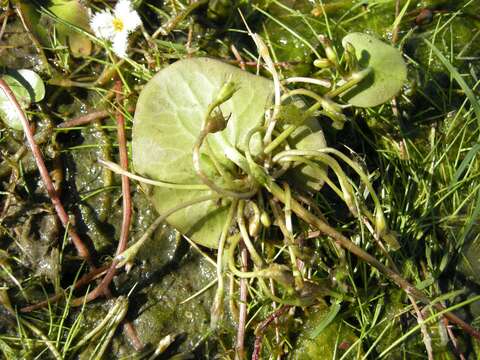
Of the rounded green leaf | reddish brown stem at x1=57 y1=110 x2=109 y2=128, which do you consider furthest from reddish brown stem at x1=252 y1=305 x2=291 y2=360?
reddish brown stem at x1=57 y1=110 x2=109 y2=128

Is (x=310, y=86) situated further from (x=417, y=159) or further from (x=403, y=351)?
(x=403, y=351)

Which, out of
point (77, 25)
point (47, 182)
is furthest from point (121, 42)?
point (47, 182)

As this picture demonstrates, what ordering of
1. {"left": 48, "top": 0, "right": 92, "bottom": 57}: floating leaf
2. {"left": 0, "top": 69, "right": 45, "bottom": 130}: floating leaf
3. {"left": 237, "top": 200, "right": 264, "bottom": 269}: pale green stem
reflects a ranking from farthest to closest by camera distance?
{"left": 48, "top": 0, "right": 92, "bottom": 57}: floating leaf, {"left": 0, "top": 69, "right": 45, "bottom": 130}: floating leaf, {"left": 237, "top": 200, "right": 264, "bottom": 269}: pale green stem

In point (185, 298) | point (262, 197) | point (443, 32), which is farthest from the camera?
point (443, 32)

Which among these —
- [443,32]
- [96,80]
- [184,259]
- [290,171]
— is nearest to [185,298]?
[184,259]

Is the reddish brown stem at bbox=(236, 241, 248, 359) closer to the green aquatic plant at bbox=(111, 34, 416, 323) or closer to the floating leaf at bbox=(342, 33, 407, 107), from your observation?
the green aquatic plant at bbox=(111, 34, 416, 323)

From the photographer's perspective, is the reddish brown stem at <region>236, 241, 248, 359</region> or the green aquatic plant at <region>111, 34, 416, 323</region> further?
the reddish brown stem at <region>236, 241, 248, 359</region>
